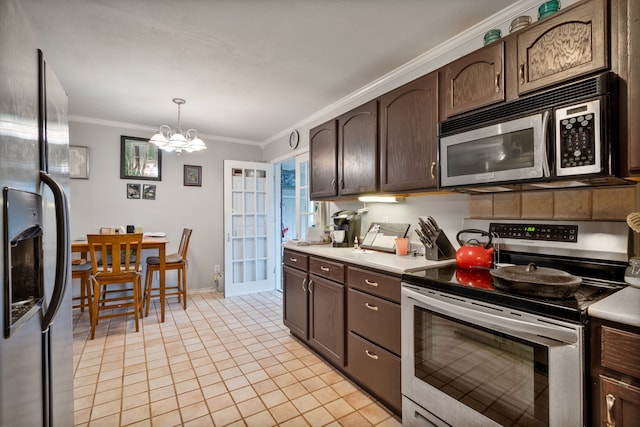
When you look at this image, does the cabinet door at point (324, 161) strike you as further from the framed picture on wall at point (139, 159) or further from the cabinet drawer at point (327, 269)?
the framed picture on wall at point (139, 159)

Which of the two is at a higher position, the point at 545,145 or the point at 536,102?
the point at 536,102

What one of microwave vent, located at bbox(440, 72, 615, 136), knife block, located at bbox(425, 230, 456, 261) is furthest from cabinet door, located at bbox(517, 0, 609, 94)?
knife block, located at bbox(425, 230, 456, 261)

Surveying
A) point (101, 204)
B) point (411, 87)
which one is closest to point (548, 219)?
point (411, 87)

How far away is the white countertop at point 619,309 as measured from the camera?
3.05 ft

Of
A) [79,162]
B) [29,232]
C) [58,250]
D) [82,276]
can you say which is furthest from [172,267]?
[29,232]

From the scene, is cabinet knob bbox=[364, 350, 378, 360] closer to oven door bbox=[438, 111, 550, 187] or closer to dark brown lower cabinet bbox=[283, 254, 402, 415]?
dark brown lower cabinet bbox=[283, 254, 402, 415]

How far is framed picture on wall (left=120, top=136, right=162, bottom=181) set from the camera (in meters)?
4.07

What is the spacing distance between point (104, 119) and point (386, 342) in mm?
4250

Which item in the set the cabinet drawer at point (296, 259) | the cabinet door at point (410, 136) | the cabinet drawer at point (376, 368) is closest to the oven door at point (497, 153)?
the cabinet door at point (410, 136)

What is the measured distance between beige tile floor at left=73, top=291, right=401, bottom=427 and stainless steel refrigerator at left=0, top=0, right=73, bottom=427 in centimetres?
85

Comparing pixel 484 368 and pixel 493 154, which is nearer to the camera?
pixel 484 368

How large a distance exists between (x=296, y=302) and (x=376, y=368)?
1093mm

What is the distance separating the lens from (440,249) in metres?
2.02

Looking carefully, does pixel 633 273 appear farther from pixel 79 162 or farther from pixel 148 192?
pixel 79 162
